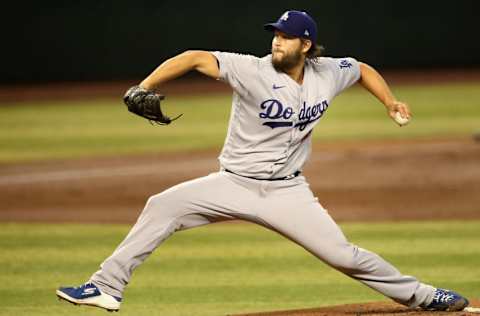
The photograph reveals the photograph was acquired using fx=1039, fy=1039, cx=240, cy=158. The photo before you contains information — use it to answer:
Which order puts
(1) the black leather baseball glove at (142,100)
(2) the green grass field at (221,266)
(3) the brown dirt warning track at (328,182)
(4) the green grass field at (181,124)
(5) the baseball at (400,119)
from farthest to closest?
(4) the green grass field at (181,124), (3) the brown dirt warning track at (328,182), (2) the green grass field at (221,266), (5) the baseball at (400,119), (1) the black leather baseball glove at (142,100)

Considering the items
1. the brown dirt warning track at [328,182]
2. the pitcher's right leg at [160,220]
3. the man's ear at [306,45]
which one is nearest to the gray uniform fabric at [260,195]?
the pitcher's right leg at [160,220]

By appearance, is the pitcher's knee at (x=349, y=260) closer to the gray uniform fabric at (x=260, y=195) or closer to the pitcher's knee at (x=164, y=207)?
the gray uniform fabric at (x=260, y=195)

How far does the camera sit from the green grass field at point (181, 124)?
1527 cm

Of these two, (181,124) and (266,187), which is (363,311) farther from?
(181,124)

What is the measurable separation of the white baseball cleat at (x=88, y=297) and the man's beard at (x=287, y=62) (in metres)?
1.55

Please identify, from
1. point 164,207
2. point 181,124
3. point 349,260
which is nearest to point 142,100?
point 164,207

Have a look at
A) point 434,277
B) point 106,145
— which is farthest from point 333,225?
point 106,145

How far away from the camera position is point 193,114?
1852 centimetres

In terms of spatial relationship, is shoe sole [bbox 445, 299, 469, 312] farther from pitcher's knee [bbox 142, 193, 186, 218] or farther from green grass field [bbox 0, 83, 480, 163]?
green grass field [bbox 0, 83, 480, 163]

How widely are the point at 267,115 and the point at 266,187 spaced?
0.41 m

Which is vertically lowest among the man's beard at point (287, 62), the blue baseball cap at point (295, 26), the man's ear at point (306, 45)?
the man's beard at point (287, 62)

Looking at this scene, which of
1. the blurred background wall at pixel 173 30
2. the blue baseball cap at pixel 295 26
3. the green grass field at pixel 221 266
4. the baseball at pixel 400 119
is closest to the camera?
the blue baseball cap at pixel 295 26

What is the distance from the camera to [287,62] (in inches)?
227

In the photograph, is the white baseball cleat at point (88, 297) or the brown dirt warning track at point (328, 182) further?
the brown dirt warning track at point (328, 182)
